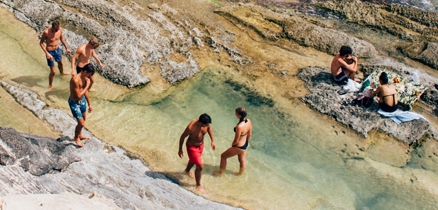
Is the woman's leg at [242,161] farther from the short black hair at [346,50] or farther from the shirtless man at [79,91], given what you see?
the short black hair at [346,50]

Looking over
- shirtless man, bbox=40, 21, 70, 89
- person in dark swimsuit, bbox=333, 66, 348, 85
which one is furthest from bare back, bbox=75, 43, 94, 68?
person in dark swimsuit, bbox=333, 66, 348, 85

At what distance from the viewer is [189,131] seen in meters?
5.93

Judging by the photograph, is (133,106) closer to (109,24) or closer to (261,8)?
(109,24)

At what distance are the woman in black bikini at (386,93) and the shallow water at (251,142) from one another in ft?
3.03

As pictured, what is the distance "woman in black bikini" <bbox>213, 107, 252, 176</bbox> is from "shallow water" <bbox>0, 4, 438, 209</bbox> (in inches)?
10.6

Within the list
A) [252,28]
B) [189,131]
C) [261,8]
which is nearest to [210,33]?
[252,28]

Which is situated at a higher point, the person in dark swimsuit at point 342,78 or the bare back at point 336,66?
the bare back at point 336,66

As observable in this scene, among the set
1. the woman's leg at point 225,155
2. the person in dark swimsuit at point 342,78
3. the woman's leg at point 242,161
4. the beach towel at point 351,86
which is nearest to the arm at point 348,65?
the person in dark swimsuit at point 342,78

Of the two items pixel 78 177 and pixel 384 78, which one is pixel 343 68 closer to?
pixel 384 78

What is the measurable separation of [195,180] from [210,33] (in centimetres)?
495

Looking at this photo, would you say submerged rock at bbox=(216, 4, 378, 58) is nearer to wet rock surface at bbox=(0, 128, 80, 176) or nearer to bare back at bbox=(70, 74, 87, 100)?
bare back at bbox=(70, 74, 87, 100)

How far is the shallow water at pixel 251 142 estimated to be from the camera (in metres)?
6.87

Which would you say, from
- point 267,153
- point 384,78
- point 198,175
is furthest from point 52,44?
point 384,78

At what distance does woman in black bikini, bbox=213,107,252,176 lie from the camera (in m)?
6.12
